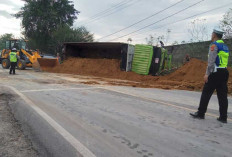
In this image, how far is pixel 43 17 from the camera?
128 ft

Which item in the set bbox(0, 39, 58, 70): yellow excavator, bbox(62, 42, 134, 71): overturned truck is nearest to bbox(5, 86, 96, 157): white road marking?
bbox(62, 42, 134, 71): overturned truck

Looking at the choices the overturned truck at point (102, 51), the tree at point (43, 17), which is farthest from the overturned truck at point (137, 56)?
the tree at point (43, 17)

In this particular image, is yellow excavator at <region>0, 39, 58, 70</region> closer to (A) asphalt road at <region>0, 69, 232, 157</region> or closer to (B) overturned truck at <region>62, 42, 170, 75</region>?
(B) overturned truck at <region>62, 42, 170, 75</region>

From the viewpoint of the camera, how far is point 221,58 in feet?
14.8

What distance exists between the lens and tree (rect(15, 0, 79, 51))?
127 ft

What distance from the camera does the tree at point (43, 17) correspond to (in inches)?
1518

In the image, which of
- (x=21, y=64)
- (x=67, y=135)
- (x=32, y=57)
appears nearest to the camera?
(x=67, y=135)

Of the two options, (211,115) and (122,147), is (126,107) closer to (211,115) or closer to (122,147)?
(211,115)

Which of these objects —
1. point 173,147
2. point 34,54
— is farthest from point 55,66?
point 173,147

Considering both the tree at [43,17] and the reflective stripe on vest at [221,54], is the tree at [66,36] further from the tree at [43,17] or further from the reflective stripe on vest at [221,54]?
the reflective stripe on vest at [221,54]

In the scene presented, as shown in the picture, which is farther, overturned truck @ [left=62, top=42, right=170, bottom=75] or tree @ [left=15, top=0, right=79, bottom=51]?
tree @ [left=15, top=0, right=79, bottom=51]

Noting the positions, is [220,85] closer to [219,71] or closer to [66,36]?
Answer: [219,71]

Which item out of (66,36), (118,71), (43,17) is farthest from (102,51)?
(43,17)

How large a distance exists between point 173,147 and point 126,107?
2.48 metres
